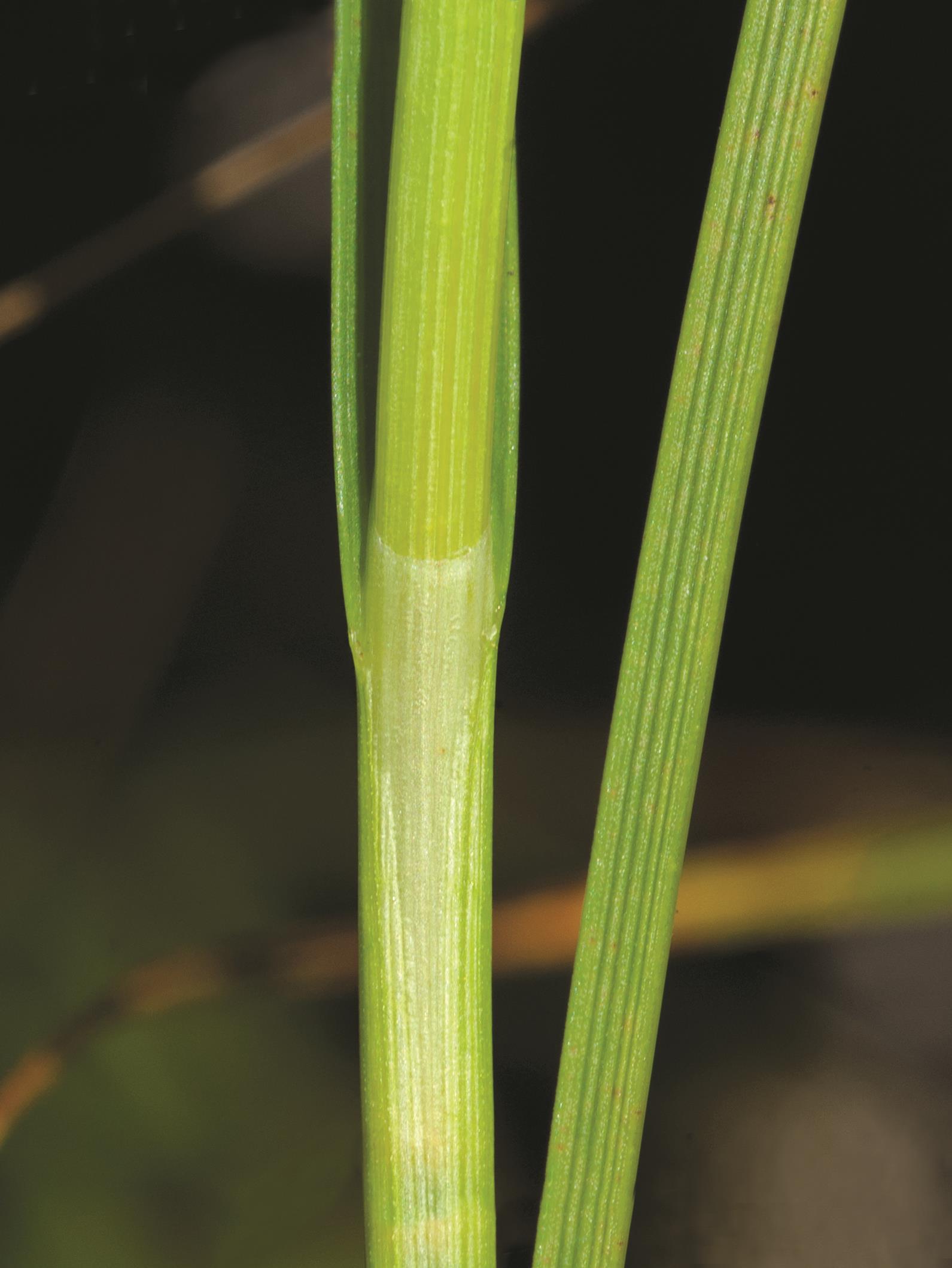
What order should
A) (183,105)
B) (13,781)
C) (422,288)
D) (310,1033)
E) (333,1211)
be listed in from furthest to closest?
(183,105), (13,781), (310,1033), (333,1211), (422,288)

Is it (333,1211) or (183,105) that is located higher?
(183,105)

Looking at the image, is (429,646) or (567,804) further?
(567,804)

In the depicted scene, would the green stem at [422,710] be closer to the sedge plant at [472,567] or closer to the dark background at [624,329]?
the sedge plant at [472,567]

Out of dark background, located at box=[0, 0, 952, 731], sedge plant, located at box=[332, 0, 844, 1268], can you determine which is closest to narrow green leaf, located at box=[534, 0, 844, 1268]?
sedge plant, located at box=[332, 0, 844, 1268]

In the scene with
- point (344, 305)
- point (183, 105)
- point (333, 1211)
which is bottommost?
point (333, 1211)

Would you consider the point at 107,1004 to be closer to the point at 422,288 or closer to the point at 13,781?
the point at 13,781

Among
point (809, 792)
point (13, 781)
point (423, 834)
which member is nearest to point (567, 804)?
point (809, 792)

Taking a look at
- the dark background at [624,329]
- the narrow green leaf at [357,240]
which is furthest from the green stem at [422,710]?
the dark background at [624,329]

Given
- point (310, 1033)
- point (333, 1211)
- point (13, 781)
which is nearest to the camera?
point (333, 1211)

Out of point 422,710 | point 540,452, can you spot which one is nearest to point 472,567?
point 422,710
